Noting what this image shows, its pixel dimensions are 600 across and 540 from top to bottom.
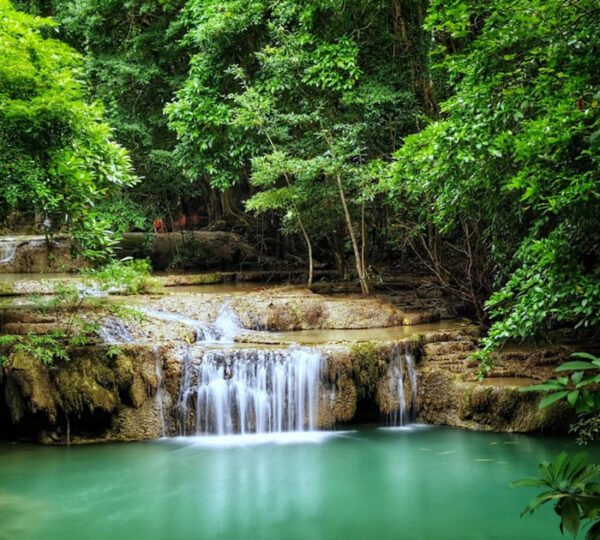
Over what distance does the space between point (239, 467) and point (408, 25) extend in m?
9.55

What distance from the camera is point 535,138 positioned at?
5.87 m

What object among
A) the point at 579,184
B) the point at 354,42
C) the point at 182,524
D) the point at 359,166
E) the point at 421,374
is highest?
the point at 354,42

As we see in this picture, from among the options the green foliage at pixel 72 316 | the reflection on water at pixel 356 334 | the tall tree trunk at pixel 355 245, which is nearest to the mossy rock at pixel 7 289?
the green foliage at pixel 72 316

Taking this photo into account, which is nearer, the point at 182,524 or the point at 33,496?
the point at 182,524

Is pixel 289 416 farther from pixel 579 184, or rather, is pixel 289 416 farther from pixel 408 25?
pixel 408 25

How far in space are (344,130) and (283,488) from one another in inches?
294

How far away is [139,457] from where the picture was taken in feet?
28.7

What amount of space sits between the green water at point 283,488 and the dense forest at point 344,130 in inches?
75.4

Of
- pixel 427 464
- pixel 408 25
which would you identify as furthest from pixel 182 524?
pixel 408 25

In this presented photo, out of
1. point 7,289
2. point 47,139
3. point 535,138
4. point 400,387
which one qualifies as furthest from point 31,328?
point 535,138

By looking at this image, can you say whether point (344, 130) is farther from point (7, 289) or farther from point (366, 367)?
point (7, 289)

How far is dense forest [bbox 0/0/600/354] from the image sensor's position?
247 inches

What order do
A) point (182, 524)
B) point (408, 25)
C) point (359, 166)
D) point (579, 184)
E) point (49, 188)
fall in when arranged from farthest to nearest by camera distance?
point (408, 25) < point (359, 166) < point (49, 188) < point (182, 524) < point (579, 184)

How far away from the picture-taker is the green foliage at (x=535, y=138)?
570 centimetres
